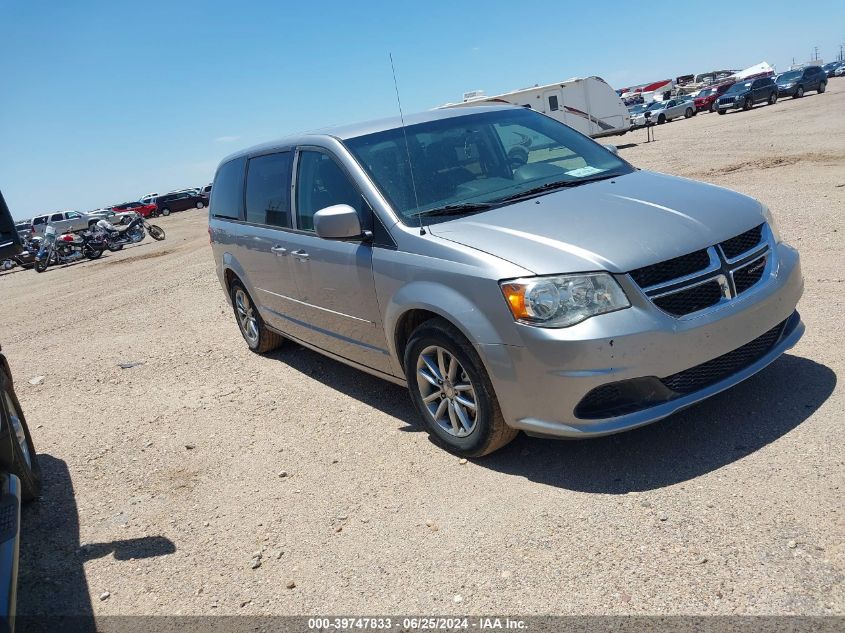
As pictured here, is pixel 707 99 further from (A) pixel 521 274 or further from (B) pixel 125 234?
(A) pixel 521 274

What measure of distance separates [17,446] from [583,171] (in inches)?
147

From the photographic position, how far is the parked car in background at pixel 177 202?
5609cm

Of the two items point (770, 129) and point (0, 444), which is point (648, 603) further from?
point (770, 129)

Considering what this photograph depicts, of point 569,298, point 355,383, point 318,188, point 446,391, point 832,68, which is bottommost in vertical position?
point 355,383

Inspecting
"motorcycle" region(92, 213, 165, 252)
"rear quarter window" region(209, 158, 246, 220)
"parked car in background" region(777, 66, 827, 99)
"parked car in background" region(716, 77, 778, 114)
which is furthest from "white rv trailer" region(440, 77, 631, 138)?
"rear quarter window" region(209, 158, 246, 220)

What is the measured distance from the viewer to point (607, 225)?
3674 millimetres

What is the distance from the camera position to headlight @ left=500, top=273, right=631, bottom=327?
3.36 m

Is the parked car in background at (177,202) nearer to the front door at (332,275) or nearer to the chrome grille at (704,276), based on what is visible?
the front door at (332,275)

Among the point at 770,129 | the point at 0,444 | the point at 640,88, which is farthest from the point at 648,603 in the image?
the point at 640,88

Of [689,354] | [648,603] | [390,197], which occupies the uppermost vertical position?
[390,197]

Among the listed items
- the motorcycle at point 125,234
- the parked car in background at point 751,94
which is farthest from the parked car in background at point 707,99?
the motorcycle at point 125,234

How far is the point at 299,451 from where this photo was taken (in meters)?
4.71

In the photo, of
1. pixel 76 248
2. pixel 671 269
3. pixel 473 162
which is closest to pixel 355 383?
pixel 473 162

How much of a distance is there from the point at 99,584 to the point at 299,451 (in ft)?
4.76
